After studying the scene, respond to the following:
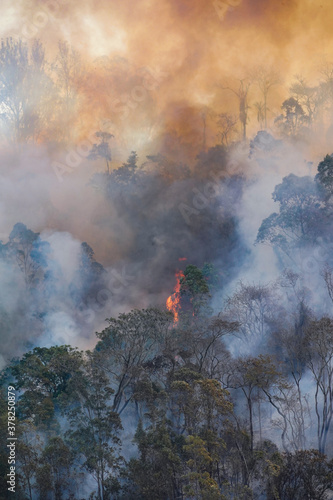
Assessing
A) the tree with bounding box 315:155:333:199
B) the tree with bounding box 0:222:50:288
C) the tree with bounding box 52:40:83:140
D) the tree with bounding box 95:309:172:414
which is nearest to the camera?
the tree with bounding box 95:309:172:414

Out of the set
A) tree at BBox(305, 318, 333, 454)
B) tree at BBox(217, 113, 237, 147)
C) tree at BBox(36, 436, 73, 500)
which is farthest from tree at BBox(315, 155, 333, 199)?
tree at BBox(217, 113, 237, 147)

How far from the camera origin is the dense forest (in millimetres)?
28828

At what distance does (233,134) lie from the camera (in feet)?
269

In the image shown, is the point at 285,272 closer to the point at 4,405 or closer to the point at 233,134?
the point at 4,405

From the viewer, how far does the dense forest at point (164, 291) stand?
94.6 feet

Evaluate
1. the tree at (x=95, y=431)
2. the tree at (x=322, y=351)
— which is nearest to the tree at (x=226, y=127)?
the tree at (x=322, y=351)

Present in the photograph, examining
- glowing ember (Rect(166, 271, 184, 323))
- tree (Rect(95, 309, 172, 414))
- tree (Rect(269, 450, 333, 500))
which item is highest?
glowing ember (Rect(166, 271, 184, 323))

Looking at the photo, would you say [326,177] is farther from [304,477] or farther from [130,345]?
[304,477]

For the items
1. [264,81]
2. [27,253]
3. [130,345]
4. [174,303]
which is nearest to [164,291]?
[174,303]

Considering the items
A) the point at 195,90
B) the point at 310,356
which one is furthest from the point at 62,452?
the point at 195,90

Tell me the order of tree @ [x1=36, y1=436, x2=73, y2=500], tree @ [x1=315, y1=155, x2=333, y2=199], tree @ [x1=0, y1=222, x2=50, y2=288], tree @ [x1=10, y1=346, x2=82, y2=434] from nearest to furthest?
tree @ [x1=36, y1=436, x2=73, y2=500]
tree @ [x1=10, y1=346, x2=82, y2=434]
tree @ [x1=315, y1=155, x2=333, y2=199]
tree @ [x1=0, y1=222, x2=50, y2=288]

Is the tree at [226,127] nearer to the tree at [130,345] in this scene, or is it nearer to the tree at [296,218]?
the tree at [296,218]

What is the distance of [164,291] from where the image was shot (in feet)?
216

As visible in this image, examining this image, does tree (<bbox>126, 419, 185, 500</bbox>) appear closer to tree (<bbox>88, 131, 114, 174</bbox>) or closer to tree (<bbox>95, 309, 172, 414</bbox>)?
tree (<bbox>95, 309, 172, 414</bbox>)
